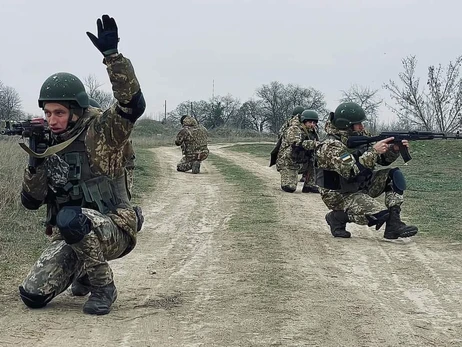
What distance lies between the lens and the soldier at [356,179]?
27.3 ft

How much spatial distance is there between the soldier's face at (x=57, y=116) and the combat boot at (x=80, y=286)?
1.29m

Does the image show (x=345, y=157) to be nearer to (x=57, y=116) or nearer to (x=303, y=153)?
(x=57, y=116)

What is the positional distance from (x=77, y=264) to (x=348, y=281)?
2.43m

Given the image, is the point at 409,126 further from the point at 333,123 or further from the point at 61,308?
the point at 61,308

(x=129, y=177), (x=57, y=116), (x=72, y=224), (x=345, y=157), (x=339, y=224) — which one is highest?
(x=57, y=116)

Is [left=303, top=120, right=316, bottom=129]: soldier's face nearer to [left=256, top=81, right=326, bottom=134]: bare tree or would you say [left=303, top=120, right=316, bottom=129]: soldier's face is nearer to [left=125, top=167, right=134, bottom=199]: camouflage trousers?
[left=125, top=167, right=134, bottom=199]: camouflage trousers

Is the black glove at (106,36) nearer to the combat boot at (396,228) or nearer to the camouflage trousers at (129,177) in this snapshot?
the camouflage trousers at (129,177)

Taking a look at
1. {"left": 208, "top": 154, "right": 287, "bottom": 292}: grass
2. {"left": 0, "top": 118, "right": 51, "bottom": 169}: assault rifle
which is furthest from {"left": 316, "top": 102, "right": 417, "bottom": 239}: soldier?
{"left": 0, "top": 118, "right": 51, "bottom": 169}: assault rifle

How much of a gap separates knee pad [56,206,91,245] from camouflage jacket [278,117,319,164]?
390 inches

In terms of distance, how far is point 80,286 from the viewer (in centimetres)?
556

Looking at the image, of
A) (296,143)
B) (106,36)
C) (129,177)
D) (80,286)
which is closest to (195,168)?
(296,143)

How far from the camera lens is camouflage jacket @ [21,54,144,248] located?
4.77 metres

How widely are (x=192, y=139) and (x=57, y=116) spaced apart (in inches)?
582

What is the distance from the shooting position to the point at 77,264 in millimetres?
5297
